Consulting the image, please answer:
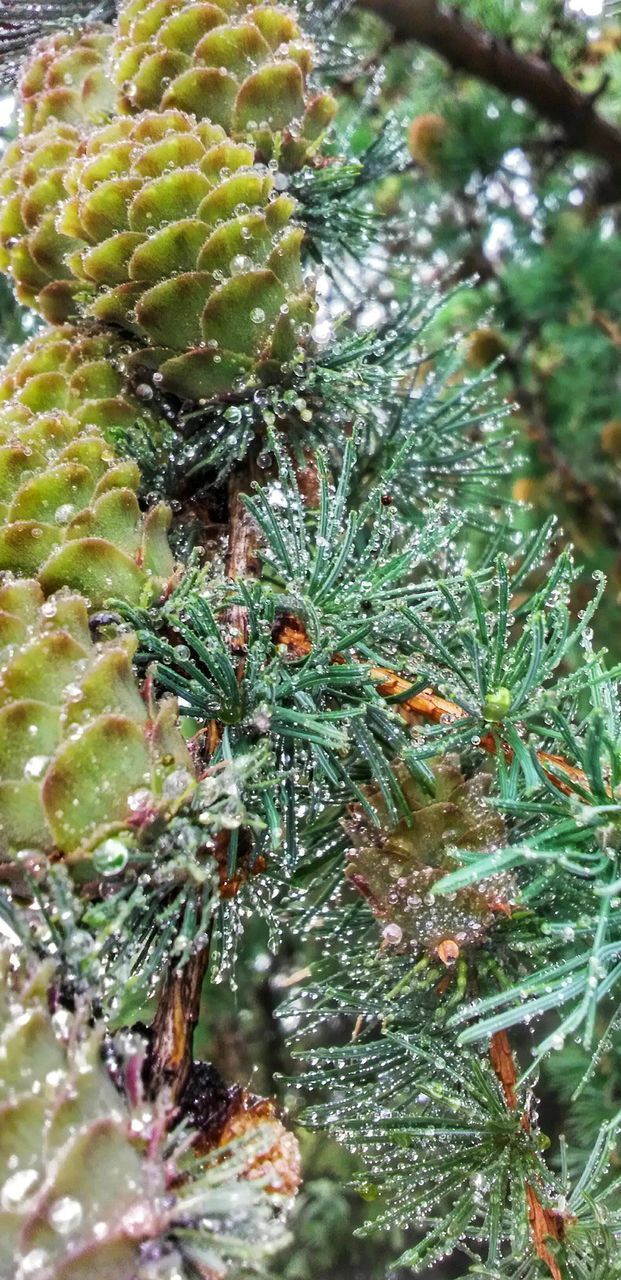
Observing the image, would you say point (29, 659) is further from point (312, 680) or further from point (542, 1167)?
point (542, 1167)

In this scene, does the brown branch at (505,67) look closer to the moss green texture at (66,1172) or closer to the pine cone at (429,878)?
the pine cone at (429,878)

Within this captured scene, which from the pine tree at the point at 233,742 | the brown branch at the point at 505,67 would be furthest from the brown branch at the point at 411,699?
the brown branch at the point at 505,67

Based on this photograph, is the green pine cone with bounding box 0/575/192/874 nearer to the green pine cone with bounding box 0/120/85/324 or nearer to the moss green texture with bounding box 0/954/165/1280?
the moss green texture with bounding box 0/954/165/1280

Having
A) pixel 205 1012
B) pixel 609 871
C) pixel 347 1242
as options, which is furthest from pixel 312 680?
pixel 347 1242

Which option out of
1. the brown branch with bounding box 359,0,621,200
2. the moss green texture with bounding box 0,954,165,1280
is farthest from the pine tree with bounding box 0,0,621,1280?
the brown branch with bounding box 359,0,621,200

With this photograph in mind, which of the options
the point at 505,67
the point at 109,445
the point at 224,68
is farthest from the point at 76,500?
the point at 505,67
